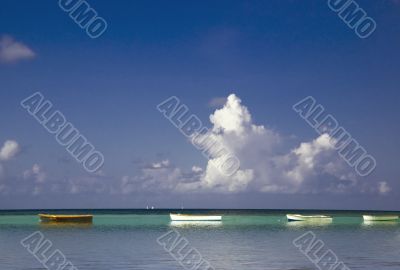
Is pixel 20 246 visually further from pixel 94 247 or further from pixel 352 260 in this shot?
pixel 352 260

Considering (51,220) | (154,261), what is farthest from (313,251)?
(51,220)

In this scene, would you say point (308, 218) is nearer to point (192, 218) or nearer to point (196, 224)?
point (192, 218)

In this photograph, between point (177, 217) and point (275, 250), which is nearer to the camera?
point (275, 250)

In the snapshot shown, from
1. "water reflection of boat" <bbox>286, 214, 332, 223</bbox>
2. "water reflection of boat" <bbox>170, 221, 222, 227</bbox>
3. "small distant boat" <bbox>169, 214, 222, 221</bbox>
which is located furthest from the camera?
"water reflection of boat" <bbox>286, 214, 332, 223</bbox>

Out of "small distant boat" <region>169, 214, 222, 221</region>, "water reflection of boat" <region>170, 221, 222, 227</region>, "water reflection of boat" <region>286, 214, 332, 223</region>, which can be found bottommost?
"water reflection of boat" <region>170, 221, 222, 227</region>

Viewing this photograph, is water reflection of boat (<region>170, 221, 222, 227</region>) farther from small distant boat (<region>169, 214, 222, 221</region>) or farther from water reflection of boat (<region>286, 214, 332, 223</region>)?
water reflection of boat (<region>286, 214, 332, 223</region>)

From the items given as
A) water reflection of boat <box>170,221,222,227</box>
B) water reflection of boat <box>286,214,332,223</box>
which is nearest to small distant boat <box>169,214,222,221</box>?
water reflection of boat <box>170,221,222,227</box>

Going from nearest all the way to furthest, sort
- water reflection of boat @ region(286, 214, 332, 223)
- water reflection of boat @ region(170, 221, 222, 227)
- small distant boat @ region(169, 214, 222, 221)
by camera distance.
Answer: water reflection of boat @ region(170, 221, 222, 227) < small distant boat @ region(169, 214, 222, 221) < water reflection of boat @ region(286, 214, 332, 223)

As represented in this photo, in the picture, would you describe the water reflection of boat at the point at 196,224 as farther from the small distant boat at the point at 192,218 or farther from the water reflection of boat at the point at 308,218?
the water reflection of boat at the point at 308,218

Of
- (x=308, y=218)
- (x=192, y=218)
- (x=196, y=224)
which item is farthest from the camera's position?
(x=308, y=218)

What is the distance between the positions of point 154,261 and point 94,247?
39.5 feet

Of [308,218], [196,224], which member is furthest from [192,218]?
[308,218]

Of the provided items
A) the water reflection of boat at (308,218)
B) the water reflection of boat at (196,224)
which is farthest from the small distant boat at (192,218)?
the water reflection of boat at (308,218)

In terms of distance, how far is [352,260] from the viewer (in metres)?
41.6
